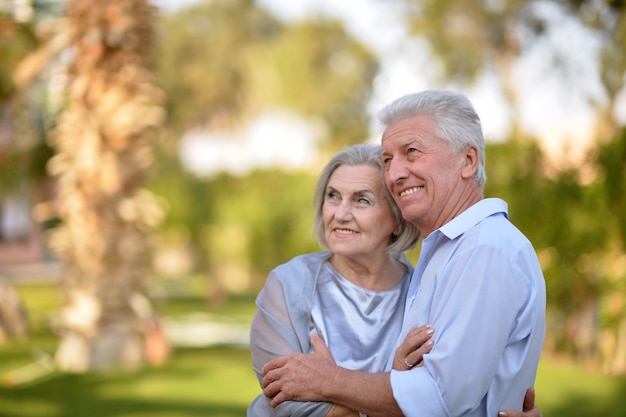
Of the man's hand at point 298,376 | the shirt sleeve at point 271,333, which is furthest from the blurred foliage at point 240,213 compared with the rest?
the man's hand at point 298,376

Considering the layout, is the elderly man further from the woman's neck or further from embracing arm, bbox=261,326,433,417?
the woman's neck

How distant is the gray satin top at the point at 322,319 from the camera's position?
8.93 ft

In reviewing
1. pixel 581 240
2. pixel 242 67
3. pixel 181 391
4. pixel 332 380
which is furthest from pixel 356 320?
pixel 242 67

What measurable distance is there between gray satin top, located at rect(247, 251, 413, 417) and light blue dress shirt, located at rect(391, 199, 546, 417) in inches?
17.1

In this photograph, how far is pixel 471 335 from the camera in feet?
7.04

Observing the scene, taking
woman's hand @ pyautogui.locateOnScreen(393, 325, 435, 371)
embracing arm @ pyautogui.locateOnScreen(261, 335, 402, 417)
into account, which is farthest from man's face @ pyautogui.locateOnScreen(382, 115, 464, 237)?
embracing arm @ pyautogui.locateOnScreen(261, 335, 402, 417)

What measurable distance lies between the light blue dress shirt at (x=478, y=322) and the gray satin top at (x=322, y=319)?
436mm

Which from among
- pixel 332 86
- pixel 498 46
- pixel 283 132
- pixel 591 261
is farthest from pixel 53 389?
pixel 332 86

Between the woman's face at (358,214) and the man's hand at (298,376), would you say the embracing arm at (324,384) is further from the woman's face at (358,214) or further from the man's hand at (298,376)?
the woman's face at (358,214)

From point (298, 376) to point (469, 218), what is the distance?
0.70 metres

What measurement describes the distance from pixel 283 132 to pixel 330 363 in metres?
35.9

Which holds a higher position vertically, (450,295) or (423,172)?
(423,172)

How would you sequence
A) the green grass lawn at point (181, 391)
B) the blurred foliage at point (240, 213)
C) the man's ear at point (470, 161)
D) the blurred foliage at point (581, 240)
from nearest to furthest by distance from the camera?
the man's ear at point (470, 161) → the green grass lawn at point (181, 391) → the blurred foliage at point (581, 240) → the blurred foliage at point (240, 213)

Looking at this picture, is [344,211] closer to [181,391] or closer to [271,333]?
[271,333]
